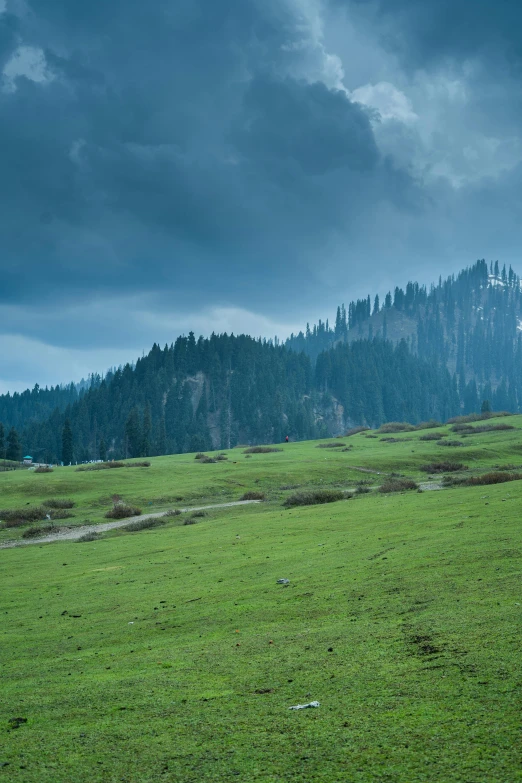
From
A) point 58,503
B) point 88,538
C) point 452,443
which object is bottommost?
point 88,538

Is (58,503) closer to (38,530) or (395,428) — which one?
(38,530)

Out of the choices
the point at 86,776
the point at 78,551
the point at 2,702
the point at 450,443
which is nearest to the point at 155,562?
the point at 78,551

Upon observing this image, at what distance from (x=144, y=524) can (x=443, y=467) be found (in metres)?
37.2

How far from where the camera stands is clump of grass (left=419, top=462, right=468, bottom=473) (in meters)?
65.2

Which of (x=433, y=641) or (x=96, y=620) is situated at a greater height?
(x=433, y=641)

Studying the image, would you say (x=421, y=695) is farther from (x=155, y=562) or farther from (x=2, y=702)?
(x=155, y=562)

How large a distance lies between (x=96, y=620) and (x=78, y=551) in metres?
16.2

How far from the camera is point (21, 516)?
4794 centimetres

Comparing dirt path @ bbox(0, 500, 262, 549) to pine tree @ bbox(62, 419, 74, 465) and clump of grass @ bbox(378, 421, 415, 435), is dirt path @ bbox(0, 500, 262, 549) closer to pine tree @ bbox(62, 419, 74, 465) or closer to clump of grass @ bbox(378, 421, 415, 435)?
clump of grass @ bbox(378, 421, 415, 435)

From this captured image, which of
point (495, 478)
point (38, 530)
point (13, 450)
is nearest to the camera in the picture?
point (38, 530)

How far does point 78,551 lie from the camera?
3184 cm

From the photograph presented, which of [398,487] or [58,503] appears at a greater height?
[398,487]

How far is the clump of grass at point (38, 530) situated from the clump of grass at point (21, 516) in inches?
159

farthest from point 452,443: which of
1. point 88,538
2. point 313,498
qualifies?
point 88,538
